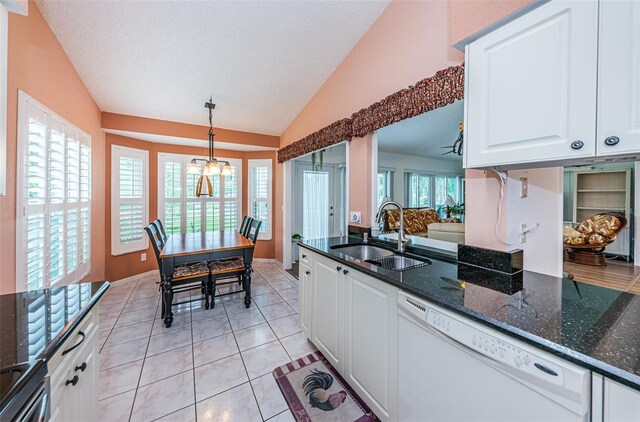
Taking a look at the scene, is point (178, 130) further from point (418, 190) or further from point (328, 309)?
point (418, 190)

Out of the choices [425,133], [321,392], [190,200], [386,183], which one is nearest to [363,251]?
[321,392]

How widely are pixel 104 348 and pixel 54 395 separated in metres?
1.80

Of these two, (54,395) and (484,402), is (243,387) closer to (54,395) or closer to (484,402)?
(54,395)

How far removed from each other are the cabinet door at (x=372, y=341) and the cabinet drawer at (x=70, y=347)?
4.32 ft

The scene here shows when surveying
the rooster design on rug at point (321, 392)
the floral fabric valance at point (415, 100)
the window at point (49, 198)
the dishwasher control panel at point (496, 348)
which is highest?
the floral fabric valance at point (415, 100)

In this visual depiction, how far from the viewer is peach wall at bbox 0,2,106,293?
5.11 ft

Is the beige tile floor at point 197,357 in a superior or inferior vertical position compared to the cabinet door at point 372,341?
inferior

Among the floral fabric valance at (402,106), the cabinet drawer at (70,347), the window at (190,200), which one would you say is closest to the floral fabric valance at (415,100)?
the floral fabric valance at (402,106)

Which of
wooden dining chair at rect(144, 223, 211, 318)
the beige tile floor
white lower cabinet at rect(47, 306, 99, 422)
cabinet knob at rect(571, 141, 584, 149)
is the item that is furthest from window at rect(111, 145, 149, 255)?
cabinet knob at rect(571, 141, 584, 149)

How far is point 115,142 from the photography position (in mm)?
3561

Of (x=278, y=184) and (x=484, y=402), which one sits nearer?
(x=484, y=402)

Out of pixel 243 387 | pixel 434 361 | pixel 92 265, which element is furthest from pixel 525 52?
pixel 92 265

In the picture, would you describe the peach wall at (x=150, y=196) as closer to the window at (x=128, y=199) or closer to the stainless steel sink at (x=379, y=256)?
the window at (x=128, y=199)

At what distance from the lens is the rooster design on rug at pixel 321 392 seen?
1.62 m
